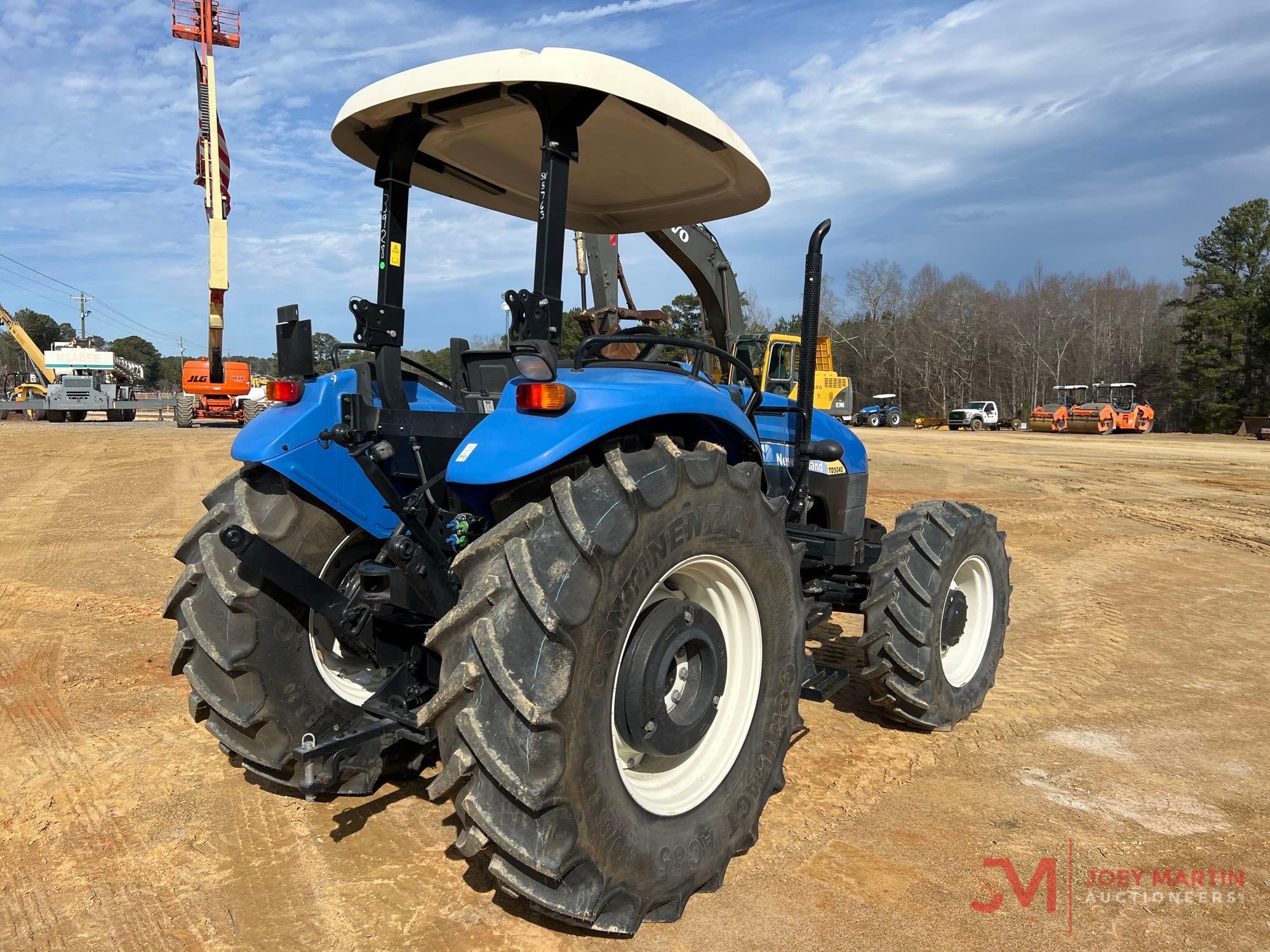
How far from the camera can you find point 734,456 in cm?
321

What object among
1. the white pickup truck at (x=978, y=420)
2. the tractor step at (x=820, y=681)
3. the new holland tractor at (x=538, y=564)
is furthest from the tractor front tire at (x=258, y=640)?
the white pickup truck at (x=978, y=420)

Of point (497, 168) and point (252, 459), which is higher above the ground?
point (497, 168)

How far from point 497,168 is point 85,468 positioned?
14709 millimetres

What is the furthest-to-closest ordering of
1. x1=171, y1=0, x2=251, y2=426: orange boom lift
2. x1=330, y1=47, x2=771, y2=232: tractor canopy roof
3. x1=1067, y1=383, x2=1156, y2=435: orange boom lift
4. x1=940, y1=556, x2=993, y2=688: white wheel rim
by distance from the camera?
1. x1=1067, y1=383, x2=1156, y2=435: orange boom lift
2. x1=171, y1=0, x2=251, y2=426: orange boom lift
3. x1=940, y1=556, x2=993, y2=688: white wheel rim
4. x1=330, y1=47, x2=771, y2=232: tractor canopy roof

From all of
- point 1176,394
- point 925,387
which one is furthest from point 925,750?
point 925,387

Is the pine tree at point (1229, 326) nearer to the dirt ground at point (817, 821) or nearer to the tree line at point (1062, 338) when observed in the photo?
the tree line at point (1062, 338)

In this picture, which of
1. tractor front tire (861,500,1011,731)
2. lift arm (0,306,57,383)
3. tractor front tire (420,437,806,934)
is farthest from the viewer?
lift arm (0,306,57,383)

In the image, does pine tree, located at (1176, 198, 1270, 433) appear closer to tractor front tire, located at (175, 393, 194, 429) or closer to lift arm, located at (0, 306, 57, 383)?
tractor front tire, located at (175, 393, 194, 429)

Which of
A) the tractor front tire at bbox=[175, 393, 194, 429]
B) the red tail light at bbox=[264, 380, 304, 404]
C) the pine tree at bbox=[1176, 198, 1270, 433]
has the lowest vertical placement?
the tractor front tire at bbox=[175, 393, 194, 429]

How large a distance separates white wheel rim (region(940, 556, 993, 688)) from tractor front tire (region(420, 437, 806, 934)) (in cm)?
197

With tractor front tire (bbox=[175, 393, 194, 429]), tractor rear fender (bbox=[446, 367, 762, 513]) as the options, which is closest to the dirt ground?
tractor rear fender (bbox=[446, 367, 762, 513])

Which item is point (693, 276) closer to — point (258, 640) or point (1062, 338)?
point (258, 640)

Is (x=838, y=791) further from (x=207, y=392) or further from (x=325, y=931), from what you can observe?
(x=207, y=392)

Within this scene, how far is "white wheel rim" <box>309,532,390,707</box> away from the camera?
3148 mm
